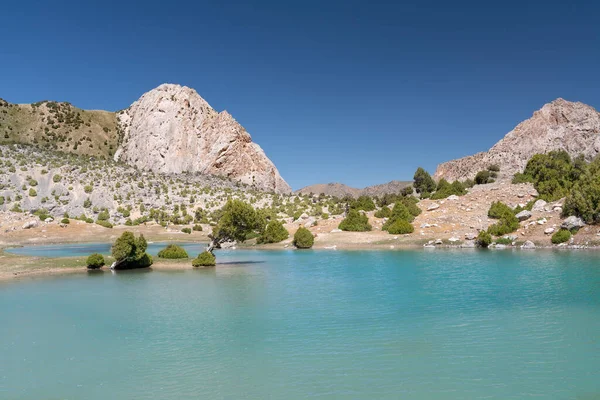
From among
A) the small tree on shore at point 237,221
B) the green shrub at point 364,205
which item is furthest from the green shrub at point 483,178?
the small tree on shore at point 237,221

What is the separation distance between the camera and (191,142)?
415 ft

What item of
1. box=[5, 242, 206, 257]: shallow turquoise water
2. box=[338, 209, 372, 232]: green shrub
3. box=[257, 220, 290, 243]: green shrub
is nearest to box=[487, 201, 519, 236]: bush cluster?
box=[338, 209, 372, 232]: green shrub

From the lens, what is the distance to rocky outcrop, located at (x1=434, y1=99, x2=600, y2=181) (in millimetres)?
119062

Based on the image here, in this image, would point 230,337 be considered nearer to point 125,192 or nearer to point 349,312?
point 349,312

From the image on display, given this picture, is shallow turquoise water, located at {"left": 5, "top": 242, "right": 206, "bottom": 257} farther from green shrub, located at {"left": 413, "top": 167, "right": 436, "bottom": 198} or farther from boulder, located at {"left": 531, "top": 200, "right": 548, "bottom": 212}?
green shrub, located at {"left": 413, "top": 167, "right": 436, "bottom": 198}

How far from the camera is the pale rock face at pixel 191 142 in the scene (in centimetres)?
12450

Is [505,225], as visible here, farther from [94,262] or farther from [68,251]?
[68,251]

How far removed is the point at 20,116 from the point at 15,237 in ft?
303

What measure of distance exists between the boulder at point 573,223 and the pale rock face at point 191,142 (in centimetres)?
8641

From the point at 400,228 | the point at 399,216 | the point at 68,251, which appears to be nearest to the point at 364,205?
the point at 399,216

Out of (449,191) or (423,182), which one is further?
(423,182)

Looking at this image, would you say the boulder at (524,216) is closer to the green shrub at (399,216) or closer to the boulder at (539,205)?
the boulder at (539,205)

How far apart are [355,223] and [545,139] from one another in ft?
308

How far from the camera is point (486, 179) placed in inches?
3433
